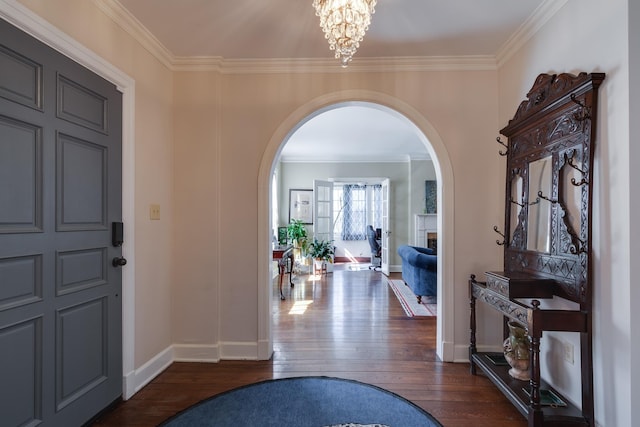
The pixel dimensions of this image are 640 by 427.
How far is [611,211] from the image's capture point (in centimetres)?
151

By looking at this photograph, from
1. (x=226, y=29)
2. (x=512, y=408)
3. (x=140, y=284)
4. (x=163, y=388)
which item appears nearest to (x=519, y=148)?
(x=512, y=408)

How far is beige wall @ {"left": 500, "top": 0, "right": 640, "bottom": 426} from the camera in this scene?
1.44m

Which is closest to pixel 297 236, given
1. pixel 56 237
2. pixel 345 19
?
pixel 56 237

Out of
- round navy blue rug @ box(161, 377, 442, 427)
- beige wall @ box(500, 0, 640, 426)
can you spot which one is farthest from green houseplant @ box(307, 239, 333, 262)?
beige wall @ box(500, 0, 640, 426)

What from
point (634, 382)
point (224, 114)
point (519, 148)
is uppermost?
point (224, 114)

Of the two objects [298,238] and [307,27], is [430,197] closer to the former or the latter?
[298,238]

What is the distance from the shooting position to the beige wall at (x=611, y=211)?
1440mm

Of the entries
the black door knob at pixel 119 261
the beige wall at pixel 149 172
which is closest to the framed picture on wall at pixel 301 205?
the beige wall at pixel 149 172

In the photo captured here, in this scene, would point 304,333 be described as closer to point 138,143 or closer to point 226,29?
point 138,143

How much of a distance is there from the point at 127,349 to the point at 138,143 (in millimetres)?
1467

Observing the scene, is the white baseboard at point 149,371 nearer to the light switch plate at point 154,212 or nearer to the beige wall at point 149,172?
the beige wall at point 149,172

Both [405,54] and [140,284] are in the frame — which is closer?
[140,284]

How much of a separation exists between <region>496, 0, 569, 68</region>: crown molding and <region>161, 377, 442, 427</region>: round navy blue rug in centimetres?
268

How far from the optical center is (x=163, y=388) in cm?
223
